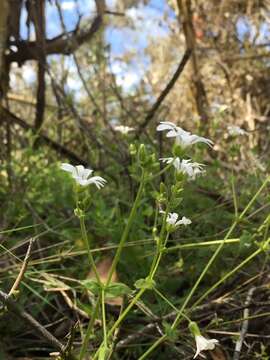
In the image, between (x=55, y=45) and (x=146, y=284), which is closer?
(x=146, y=284)

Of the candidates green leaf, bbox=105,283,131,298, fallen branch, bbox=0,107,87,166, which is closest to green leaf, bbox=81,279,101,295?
green leaf, bbox=105,283,131,298

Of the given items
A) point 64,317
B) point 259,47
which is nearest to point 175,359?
point 64,317

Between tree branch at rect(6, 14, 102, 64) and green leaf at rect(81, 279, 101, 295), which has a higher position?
tree branch at rect(6, 14, 102, 64)

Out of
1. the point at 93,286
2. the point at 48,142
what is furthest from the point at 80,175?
the point at 48,142

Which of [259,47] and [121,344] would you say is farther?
[259,47]

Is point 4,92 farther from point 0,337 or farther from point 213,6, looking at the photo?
point 213,6

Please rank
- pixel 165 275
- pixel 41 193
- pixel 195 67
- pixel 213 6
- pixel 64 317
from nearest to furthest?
pixel 64 317 < pixel 165 275 < pixel 41 193 < pixel 195 67 < pixel 213 6

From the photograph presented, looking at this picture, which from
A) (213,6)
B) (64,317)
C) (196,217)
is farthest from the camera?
(213,6)

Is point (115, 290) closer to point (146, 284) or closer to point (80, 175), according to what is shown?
point (146, 284)

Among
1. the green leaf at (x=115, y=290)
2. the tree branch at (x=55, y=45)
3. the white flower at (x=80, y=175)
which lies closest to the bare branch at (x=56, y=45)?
the tree branch at (x=55, y=45)

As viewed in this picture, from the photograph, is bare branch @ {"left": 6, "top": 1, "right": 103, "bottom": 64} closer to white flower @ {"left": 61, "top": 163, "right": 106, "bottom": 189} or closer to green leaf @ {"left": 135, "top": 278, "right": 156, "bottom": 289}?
white flower @ {"left": 61, "top": 163, "right": 106, "bottom": 189}

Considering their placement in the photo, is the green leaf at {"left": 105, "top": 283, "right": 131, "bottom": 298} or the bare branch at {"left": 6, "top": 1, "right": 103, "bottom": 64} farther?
the bare branch at {"left": 6, "top": 1, "right": 103, "bottom": 64}
